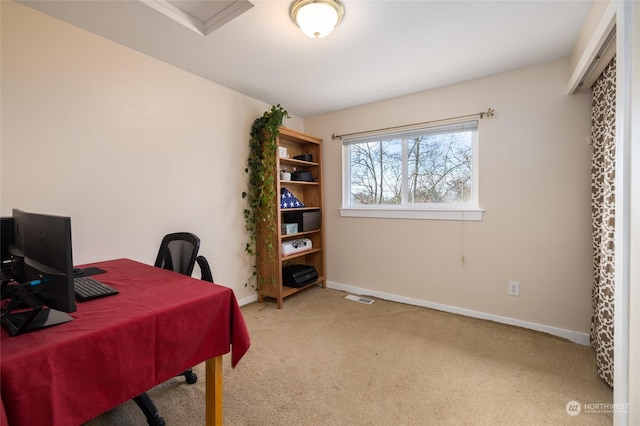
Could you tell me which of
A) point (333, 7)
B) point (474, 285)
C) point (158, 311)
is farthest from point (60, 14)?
point (474, 285)

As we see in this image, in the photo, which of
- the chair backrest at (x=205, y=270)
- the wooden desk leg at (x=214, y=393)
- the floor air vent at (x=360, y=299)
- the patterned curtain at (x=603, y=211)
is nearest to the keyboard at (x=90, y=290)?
the wooden desk leg at (x=214, y=393)

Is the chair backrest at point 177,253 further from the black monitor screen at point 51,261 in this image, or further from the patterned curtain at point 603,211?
the patterned curtain at point 603,211

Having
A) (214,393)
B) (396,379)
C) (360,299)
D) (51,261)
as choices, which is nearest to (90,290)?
(51,261)

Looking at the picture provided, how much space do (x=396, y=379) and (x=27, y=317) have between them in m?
1.83

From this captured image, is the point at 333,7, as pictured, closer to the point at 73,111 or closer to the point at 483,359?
the point at 73,111

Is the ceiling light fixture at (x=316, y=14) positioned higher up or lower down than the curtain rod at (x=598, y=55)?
higher up

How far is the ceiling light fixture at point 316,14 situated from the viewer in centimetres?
155

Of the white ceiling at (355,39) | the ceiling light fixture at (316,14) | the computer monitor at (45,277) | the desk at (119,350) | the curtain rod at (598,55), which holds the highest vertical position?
the white ceiling at (355,39)

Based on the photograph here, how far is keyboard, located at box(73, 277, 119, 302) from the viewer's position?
1.12 metres

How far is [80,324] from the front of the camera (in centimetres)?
91

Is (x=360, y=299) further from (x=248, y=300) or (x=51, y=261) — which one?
(x=51, y=261)

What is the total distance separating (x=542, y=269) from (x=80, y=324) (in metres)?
3.04

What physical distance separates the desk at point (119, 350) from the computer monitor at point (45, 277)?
0.05 m

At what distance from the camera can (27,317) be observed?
2.89 ft
